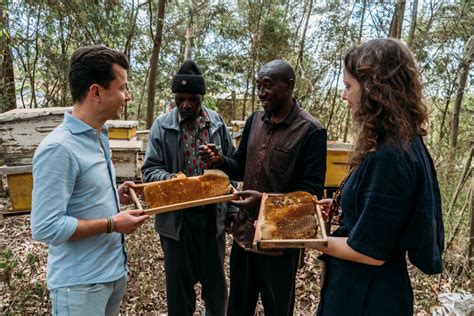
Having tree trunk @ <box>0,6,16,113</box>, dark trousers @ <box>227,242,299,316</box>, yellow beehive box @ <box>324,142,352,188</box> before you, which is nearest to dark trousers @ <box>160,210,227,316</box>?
dark trousers @ <box>227,242,299,316</box>

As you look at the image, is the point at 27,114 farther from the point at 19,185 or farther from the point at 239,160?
the point at 239,160

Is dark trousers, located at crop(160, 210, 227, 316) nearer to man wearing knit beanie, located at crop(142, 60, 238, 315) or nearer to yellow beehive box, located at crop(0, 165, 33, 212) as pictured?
man wearing knit beanie, located at crop(142, 60, 238, 315)

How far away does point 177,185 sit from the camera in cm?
218

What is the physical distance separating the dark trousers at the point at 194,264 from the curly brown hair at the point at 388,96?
1.45 m

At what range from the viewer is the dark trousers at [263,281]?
7.73ft

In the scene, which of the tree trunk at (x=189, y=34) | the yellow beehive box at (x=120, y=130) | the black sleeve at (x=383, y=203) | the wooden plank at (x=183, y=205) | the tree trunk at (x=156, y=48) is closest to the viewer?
the black sleeve at (x=383, y=203)

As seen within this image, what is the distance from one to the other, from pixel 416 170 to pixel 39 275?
372cm

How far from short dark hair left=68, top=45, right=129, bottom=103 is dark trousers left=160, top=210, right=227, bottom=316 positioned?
1164mm

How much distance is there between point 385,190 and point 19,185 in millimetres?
2831

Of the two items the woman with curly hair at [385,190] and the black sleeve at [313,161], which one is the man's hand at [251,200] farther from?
the woman with curly hair at [385,190]

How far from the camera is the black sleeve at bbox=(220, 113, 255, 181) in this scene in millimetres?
2668

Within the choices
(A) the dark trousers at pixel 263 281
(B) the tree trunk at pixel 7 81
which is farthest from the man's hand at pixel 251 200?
(B) the tree trunk at pixel 7 81

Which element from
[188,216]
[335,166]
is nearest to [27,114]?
[188,216]

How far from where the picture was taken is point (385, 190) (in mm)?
1316
